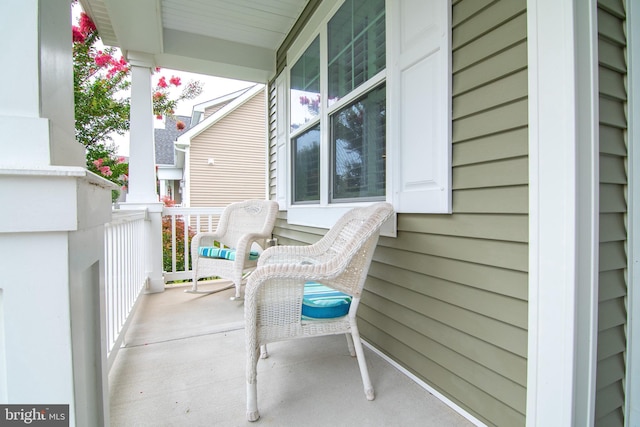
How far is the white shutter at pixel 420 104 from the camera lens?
4.62 feet

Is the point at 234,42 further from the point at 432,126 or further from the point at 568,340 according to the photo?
the point at 568,340

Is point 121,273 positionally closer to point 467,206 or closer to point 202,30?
point 467,206

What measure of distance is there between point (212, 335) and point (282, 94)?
2.91 meters

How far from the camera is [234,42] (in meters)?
3.68

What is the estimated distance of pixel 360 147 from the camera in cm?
219

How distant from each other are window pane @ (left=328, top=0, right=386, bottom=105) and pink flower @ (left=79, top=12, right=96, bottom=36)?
2700mm

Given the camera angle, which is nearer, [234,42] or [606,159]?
[606,159]

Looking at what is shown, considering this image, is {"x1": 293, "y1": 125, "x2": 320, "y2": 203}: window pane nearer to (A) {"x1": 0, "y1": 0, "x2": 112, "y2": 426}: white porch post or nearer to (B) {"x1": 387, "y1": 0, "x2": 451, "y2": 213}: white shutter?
(B) {"x1": 387, "y1": 0, "x2": 451, "y2": 213}: white shutter

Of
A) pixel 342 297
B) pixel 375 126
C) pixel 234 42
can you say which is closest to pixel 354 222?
pixel 342 297

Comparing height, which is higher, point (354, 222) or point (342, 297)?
point (354, 222)

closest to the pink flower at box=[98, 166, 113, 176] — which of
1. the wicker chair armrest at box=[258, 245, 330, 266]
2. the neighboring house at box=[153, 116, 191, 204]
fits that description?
the wicker chair armrest at box=[258, 245, 330, 266]

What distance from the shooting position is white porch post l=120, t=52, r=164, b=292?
10.9ft

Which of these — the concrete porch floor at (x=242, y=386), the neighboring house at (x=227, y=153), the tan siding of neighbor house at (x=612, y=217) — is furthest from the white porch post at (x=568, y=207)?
the neighboring house at (x=227, y=153)

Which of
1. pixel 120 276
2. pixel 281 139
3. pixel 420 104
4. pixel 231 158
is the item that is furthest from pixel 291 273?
pixel 231 158
